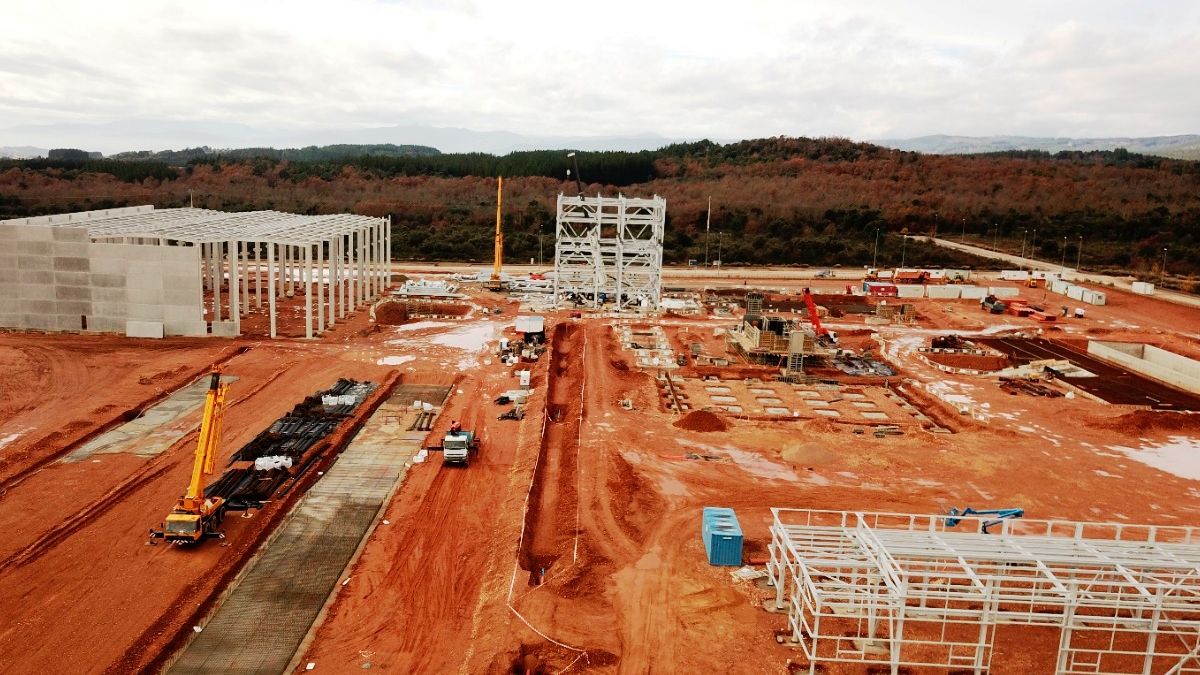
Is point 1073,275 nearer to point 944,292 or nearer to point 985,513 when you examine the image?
point 944,292

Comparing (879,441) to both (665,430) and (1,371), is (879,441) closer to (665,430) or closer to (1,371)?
(665,430)

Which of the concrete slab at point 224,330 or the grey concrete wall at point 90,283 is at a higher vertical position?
the grey concrete wall at point 90,283

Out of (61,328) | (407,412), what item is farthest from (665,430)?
(61,328)

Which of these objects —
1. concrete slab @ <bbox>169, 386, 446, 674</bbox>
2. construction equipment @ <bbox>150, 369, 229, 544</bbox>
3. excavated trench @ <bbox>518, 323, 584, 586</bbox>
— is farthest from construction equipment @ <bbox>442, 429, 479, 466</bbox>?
construction equipment @ <bbox>150, 369, 229, 544</bbox>

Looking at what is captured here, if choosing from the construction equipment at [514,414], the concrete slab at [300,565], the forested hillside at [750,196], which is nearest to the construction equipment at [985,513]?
the concrete slab at [300,565]

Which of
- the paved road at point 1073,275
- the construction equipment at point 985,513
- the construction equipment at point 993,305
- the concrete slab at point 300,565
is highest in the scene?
the paved road at point 1073,275

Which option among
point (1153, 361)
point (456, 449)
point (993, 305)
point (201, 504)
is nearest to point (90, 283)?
point (456, 449)

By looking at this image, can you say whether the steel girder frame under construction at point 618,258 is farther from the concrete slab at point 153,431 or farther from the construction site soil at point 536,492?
the concrete slab at point 153,431
